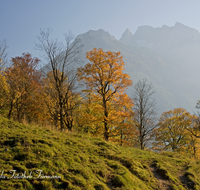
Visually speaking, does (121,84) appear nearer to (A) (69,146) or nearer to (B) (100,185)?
(A) (69,146)

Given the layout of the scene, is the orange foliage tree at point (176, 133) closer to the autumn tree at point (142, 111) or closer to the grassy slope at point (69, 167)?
the autumn tree at point (142, 111)

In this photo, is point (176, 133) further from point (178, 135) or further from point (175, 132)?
point (178, 135)

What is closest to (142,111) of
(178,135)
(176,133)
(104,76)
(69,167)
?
(104,76)

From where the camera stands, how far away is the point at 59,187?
14.7 ft

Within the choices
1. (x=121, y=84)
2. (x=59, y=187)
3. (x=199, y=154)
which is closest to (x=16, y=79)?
(x=121, y=84)

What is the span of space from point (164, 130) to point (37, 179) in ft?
108

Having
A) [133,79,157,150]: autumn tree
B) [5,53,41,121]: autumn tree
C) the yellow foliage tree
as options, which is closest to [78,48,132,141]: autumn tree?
[133,79,157,150]: autumn tree

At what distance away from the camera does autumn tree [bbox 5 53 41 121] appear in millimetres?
16423

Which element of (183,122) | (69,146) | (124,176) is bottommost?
(124,176)

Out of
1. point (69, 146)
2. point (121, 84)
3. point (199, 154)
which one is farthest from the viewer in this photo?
point (199, 154)

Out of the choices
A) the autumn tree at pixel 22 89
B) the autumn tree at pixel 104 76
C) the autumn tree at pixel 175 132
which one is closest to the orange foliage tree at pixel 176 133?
the autumn tree at pixel 175 132

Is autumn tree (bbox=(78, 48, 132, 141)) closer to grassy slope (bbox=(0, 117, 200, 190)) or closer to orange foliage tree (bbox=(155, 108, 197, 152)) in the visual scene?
grassy slope (bbox=(0, 117, 200, 190))

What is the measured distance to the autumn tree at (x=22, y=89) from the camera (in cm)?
1642

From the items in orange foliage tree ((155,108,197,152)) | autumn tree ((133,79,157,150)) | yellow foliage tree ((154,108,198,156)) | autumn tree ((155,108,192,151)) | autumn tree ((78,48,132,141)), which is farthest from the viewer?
autumn tree ((155,108,192,151))
